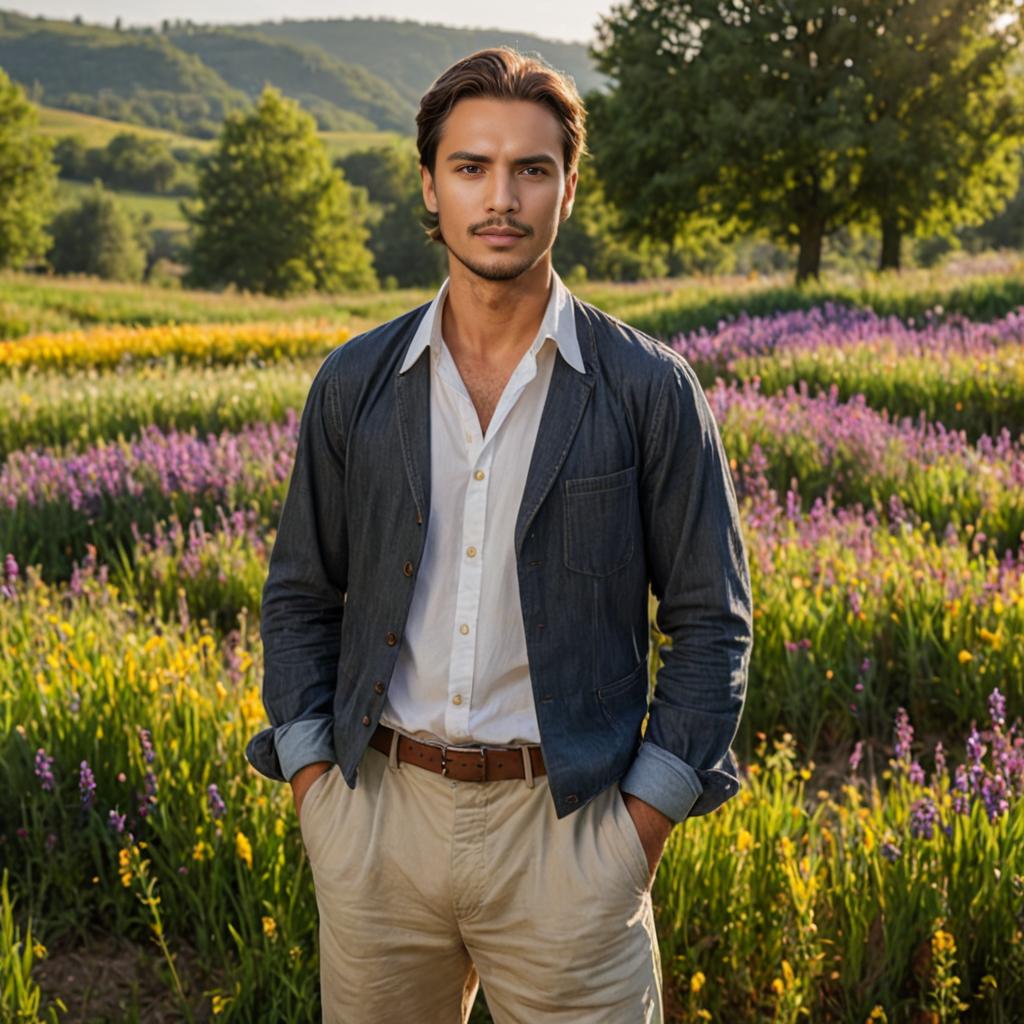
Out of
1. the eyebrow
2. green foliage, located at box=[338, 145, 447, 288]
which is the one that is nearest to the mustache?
the eyebrow

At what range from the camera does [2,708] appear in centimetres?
388

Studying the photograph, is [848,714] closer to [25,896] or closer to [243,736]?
[243,736]

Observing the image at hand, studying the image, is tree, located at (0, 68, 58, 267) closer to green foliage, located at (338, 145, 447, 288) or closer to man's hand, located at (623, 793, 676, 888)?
green foliage, located at (338, 145, 447, 288)

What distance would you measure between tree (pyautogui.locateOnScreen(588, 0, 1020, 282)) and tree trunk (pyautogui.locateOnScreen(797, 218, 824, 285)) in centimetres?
3

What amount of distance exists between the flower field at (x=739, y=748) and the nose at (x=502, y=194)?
1773 mm

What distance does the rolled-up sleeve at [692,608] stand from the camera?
197 centimetres

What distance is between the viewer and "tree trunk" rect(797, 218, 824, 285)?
24.6 metres

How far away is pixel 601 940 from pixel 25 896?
2.34 m

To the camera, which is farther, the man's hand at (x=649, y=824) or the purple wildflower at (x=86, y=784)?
the purple wildflower at (x=86, y=784)

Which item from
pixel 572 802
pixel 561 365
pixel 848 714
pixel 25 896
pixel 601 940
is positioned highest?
pixel 561 365

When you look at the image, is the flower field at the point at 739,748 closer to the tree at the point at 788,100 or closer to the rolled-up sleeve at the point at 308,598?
the rolled-up sleeve at the point at 308,598

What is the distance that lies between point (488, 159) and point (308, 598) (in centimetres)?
92

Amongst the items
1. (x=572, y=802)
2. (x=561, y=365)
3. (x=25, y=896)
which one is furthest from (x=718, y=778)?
(x=25, y=896)

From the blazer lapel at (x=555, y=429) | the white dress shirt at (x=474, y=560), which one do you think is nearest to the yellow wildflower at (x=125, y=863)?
the white dress shirt at (x=474, y=560)
